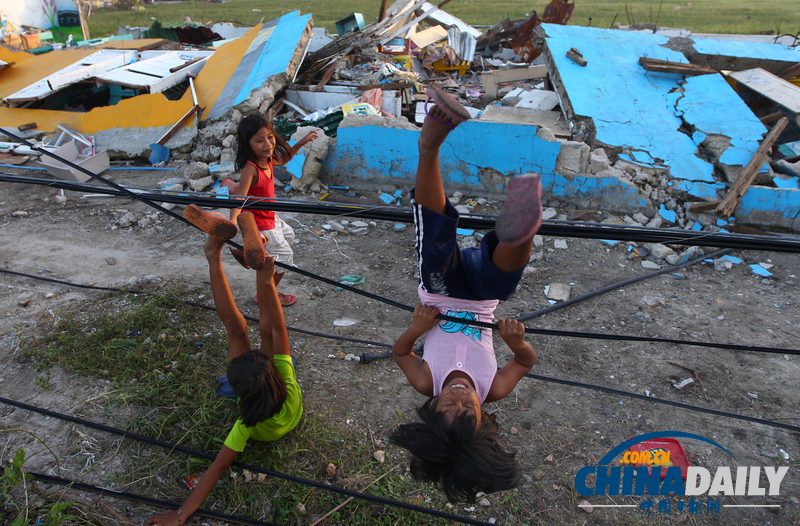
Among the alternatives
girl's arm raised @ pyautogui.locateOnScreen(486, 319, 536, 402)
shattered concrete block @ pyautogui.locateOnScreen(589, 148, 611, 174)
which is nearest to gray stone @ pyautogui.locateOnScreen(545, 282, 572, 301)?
shattered concrete block @ pyautogui.locateOnScreen(589, 148, 611, 174)

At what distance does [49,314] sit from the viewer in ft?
13.5

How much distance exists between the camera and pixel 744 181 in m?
5.72

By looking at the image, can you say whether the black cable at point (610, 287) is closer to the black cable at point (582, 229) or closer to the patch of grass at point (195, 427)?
the patch of grass at point (195, 427)

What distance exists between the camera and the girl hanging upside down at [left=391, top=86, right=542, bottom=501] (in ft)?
5.77

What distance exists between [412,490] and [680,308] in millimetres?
3287

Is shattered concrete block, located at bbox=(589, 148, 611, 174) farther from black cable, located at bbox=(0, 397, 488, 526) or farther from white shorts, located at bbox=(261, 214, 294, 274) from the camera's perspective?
black cable, located at bbox=(0, 397, 488, 526)

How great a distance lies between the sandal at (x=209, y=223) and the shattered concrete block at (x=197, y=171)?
16.0 feet

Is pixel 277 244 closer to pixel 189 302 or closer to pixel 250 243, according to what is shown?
pixel 189 302

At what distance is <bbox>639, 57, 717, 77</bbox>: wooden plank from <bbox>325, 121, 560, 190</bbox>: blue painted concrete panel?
328 cm

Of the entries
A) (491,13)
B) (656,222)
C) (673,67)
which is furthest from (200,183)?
(491,13)

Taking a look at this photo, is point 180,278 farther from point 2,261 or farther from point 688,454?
point 688,454

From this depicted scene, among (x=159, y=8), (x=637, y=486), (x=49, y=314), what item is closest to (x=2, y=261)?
(x=49, y=314)

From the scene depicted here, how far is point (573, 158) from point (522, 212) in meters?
4.72

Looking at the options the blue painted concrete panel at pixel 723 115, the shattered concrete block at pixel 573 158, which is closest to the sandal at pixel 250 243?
the shattered concrete block at pixel 573 158
